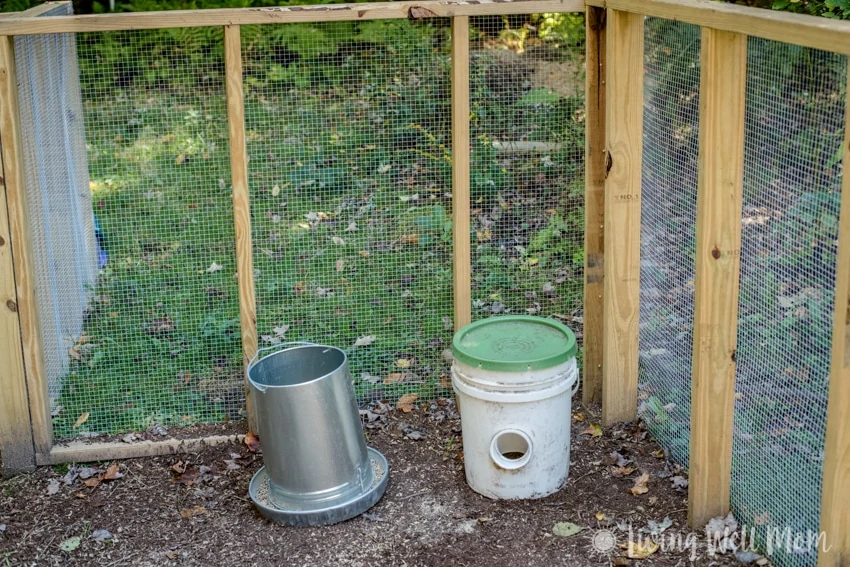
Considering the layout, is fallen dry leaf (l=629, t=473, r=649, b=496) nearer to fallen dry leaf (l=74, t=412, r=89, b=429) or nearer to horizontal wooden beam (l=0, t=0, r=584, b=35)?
horizontal wooden beam (l=0, t=0, r=584, b=35)

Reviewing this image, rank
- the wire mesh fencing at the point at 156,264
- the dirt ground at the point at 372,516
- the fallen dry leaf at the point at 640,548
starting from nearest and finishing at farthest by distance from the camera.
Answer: the fallen dry leaf at the point at 640,548 → the dirt ground at the point at 372,516 → the wire mesh fencing at the point at 156,264

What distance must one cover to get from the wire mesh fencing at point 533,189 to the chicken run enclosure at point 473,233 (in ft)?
0.06

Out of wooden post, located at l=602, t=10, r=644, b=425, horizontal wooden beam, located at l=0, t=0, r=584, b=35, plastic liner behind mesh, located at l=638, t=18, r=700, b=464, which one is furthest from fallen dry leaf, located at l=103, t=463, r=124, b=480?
plastic liner behind mesh, located at l=638, t=18, r=700, b=464

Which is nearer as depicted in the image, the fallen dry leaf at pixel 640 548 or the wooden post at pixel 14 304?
the fallen dry leaf at pixel 640 548

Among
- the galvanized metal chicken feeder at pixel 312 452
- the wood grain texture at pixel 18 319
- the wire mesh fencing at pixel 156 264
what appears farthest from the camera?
the wire mesh fencing at pixel 156 264

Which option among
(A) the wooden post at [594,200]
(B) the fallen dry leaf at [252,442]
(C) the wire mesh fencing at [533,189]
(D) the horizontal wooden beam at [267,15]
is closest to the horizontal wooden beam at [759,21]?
(A) the wooden post at [594,200]

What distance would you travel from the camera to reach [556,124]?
183 inches

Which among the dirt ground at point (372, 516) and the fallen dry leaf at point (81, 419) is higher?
the fallen dry leaf at point (81, 419)

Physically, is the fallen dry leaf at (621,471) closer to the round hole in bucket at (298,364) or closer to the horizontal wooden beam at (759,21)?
the round hole in bucket at (298,364)

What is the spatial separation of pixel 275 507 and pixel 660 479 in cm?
154

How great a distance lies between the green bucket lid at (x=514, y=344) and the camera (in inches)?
150

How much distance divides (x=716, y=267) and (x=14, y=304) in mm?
2867

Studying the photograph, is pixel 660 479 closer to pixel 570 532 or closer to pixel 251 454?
pixel 570 532

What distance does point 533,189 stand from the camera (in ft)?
17.6
